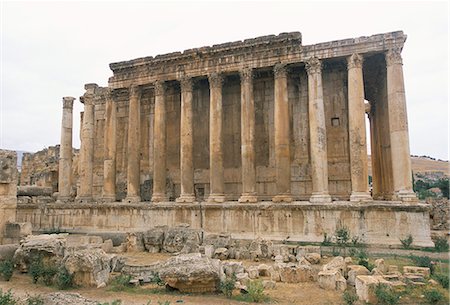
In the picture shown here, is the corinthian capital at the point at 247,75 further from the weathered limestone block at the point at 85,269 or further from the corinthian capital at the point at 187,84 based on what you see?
the weathered limestone block at the point at 85,269

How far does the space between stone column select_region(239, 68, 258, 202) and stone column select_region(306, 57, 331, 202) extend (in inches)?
116

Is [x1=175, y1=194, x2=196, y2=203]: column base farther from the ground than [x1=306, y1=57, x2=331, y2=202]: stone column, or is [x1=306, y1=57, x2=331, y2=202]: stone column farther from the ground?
[x1=306, y1=57, x2=331, y2=202]: stone column

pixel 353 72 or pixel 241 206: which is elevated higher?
pixel 353 72

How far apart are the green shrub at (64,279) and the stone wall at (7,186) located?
4713mm

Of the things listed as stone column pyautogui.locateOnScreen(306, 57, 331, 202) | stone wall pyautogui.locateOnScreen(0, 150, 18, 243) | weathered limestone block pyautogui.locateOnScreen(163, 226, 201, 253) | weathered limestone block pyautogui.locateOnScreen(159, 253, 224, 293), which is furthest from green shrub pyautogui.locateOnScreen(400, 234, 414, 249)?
stone wall pyautogui.locateOnScreen(0, 150, 18, 243)

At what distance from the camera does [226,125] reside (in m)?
21.3

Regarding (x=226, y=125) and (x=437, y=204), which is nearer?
(x=226, y=125)

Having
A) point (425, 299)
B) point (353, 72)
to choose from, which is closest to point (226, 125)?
point (353, 72)

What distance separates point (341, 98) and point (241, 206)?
7930mm

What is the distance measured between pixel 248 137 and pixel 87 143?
11.3m

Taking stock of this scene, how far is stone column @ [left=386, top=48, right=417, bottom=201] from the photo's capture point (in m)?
15.4

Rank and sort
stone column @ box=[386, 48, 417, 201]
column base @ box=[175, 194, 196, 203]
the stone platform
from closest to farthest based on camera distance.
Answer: the stone platform → stone column @ box=[386, 48, 417, 201] → column base @ box=[175, 194, 196, 203]

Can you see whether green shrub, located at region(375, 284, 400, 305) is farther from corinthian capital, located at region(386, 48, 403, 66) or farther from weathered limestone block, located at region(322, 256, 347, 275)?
corinthian capital, located at region(386, 48, 403, 66)

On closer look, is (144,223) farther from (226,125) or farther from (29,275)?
(29,275)
